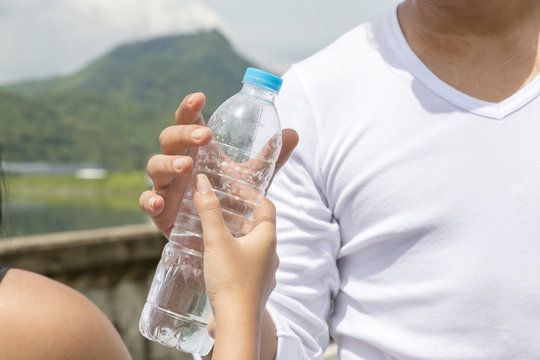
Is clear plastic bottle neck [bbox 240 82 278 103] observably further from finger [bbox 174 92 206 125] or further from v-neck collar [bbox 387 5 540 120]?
v-neck collar [bbox 387 5 540 120]

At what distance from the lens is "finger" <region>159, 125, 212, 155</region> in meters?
1.20

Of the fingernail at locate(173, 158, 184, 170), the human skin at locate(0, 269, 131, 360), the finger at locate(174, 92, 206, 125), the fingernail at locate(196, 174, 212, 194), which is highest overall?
the finger at locate(174, 92, 206, 125)

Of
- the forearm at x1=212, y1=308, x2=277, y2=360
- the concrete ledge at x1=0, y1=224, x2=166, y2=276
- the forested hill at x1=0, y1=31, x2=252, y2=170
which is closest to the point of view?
the forearm at x1=212, y1=308, x2=277, y2=360

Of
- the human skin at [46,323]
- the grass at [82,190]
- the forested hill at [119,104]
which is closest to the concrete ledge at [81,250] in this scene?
the human skin at [46,323]

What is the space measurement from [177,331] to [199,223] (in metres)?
0.30

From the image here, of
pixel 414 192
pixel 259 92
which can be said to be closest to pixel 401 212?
pixel 414 192

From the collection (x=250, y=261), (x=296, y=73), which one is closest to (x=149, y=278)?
(x=296, y=73)

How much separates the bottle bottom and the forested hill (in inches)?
2859

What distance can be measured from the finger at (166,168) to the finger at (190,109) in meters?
0.10

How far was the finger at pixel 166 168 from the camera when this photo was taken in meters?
1.22

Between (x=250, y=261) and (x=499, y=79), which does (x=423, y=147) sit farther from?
(x=250, y=261)

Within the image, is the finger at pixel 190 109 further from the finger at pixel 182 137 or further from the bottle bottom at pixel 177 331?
the bottle bottom at pixel 177 331

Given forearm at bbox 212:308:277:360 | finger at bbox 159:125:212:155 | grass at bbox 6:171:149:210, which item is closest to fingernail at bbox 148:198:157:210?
finger at bbox 159:125:212:155

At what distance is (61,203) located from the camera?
339 feet
